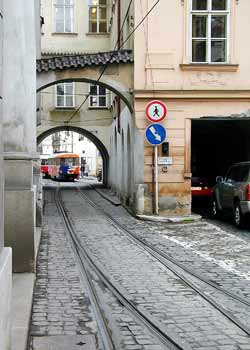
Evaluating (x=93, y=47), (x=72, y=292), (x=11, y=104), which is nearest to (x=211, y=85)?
(x=11, y=104)

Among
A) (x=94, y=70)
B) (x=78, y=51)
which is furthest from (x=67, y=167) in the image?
(x=94, y=70)

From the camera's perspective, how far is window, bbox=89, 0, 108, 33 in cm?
3541

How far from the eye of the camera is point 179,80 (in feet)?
53.0

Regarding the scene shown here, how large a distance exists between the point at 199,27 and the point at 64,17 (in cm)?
2081

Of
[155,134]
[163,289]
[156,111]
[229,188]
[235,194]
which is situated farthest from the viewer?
[156,111]

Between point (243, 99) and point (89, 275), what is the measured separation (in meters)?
9.93

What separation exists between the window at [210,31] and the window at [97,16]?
1971cm

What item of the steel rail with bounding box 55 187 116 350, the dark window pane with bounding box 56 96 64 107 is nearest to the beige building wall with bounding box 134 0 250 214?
the steel rail with bounding box 55 187 116 350

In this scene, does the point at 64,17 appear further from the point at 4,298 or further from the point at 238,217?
the point at 4,298

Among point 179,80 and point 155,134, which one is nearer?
point 155,134

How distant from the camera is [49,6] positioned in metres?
35.2

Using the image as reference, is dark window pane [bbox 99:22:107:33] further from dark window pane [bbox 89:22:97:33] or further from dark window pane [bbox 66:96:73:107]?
dark window pane [bbox 66:96:73:107]

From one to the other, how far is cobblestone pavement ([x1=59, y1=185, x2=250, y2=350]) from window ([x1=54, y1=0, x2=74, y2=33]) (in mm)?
24042

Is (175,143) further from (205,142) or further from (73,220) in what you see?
(205,142)
